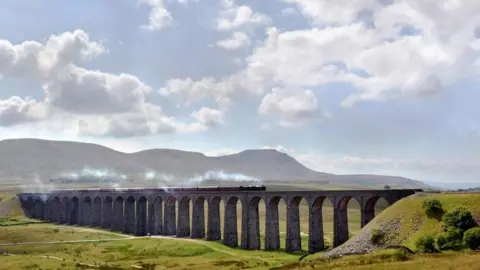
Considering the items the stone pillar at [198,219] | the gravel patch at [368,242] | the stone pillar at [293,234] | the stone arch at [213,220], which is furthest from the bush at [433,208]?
the stone pillar at [198,219]

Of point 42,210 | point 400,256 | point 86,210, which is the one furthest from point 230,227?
point 42,210

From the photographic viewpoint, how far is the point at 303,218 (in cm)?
16238

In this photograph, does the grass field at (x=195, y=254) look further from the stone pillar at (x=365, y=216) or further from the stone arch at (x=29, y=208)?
the stone arch at (x=29, y=208)

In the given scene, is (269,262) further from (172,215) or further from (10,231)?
(10,231)

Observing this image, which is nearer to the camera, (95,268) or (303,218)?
(95,268)

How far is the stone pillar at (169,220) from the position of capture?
122625mm

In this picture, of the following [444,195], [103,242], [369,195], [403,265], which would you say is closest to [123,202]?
[103,242]

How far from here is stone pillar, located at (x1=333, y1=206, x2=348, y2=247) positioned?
271 feet

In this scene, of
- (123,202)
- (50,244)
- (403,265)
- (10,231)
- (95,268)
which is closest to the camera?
(403,265)

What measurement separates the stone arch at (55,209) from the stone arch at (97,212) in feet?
79.5

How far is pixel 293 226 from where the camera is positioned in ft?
294

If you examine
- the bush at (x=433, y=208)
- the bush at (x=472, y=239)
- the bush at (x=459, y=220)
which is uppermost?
the bush at (x=433, y=208)

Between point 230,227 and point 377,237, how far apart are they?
42.1 m

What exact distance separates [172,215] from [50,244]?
3027 centimetres
